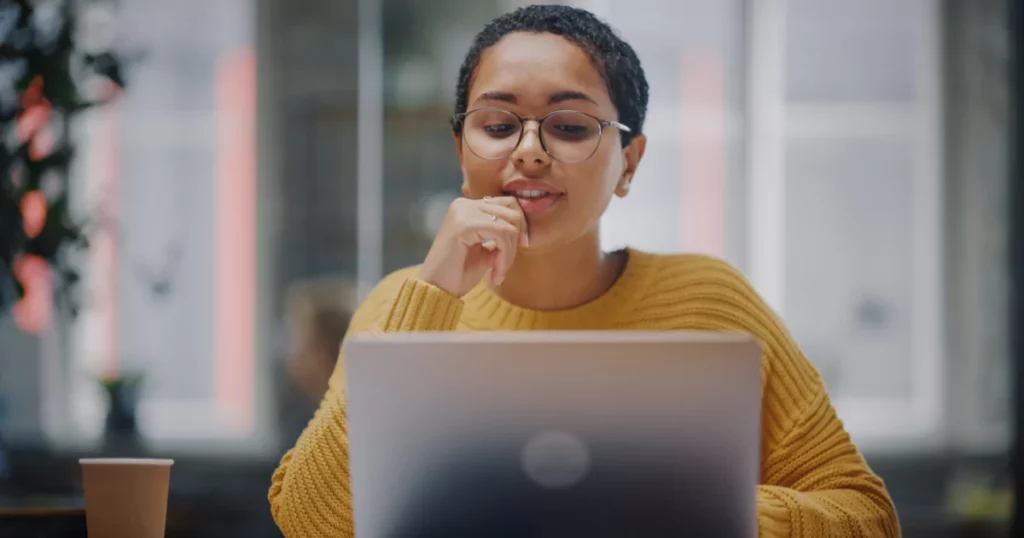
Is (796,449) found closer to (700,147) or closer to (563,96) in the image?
(563,96)

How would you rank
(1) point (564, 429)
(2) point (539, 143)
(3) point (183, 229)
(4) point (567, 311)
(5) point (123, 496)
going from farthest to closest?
(3) point (183, 229)
(4) point (567, 311)
(2) point (539, 143)
(5) point (123, 496)
(1) point (564, 429)

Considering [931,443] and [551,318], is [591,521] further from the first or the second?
[931,443]

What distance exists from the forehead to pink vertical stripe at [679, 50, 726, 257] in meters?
2.63

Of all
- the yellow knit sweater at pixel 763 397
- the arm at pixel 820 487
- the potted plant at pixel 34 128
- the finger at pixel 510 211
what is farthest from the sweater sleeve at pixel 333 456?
the potted plant at pixel 34 128

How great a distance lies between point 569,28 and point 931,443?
3.11 meters

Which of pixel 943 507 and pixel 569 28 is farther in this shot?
pixel 943 507

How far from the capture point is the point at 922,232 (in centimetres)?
400

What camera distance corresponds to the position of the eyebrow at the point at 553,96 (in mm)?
1364

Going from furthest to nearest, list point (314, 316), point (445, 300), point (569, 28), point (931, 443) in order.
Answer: point (931, 443)
point (314, 316)
point (569, 28)
point (445, 300)

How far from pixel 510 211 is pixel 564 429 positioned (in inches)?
21.4

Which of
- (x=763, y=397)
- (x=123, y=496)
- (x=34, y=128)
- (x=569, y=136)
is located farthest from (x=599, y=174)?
(x=34, y=128)

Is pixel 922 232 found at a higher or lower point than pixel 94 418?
higher

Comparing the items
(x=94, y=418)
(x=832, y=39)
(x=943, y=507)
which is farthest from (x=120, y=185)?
(x=943, y=507)

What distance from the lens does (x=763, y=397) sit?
4.51 feet
